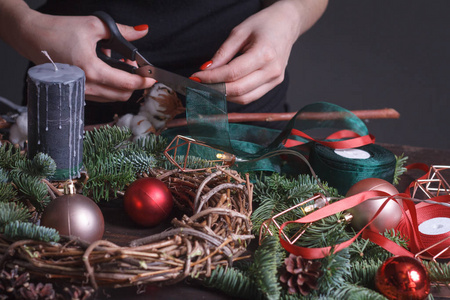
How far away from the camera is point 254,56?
954 mm

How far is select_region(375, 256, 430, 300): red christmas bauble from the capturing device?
54 cm

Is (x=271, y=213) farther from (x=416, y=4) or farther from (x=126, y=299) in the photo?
(x=416, y=4)

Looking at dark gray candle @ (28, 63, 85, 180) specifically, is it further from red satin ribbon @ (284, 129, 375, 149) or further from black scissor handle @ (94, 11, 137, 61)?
red satin ribbon @ (284, 129, 375, 149)

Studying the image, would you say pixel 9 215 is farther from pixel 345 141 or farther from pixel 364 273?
pixel 345 141

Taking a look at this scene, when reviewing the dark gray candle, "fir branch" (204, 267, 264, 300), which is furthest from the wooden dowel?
"fir branch" (204, 267, 264, 300)

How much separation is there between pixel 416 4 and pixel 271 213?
167cm

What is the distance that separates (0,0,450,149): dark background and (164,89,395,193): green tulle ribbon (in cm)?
128

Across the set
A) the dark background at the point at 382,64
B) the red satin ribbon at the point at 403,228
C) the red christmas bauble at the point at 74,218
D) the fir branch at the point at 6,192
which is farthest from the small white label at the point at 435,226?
the dark background at the point at 382,64

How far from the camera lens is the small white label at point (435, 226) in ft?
2.17

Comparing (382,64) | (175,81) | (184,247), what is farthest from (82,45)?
(382,64)

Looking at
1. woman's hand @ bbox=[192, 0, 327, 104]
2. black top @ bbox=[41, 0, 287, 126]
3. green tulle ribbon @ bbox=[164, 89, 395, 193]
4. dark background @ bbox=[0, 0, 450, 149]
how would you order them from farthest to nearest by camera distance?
dark background @ bbox=[0, 0, 450, 149], black top @ bbox=[41, 0, 287, 126], woman's hand @ bbox=[192, 0, 327, 104], green tulle ribbon @ bbox=[164, 89, 395, 193]

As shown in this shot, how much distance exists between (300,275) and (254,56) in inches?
20.5

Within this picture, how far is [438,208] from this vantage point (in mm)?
689

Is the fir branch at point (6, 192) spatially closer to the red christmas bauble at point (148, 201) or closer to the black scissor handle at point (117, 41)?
the red christmas bauble at point (148, 201)
